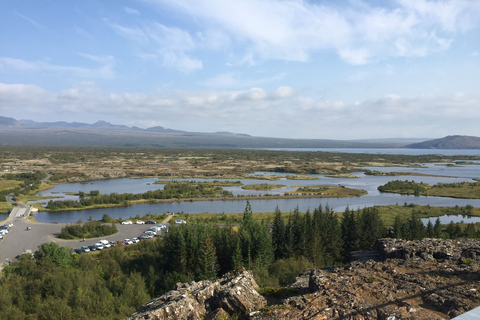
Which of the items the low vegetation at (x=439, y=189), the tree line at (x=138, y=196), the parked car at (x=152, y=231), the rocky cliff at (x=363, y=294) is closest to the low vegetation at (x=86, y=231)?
the parked car at (x=152, y=231)

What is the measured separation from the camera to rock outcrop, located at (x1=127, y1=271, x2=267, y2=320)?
32.9 feet

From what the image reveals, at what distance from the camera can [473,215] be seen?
160ft

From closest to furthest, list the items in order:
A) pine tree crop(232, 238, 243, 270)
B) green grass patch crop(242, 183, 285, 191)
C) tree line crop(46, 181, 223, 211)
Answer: pine tree crop(232, 238, 243, 270)
tree line crop(46, 181, 223, 211)
green grass patch crop(242, 183, 285, 191)

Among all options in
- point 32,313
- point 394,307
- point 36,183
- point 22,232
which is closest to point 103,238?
point 22,232

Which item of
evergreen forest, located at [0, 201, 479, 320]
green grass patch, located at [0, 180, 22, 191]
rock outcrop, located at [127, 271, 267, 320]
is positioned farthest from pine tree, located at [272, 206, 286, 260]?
green grass patch, located at [0, 180, 22, 191]

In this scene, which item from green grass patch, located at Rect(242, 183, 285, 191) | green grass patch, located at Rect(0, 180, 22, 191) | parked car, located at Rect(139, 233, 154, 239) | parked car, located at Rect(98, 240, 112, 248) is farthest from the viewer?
green grass patch, located at Rect(242, 183, 285, 191)

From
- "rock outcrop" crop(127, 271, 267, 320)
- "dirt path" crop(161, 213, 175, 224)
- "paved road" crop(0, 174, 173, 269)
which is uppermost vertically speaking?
"rock outcrop" crop(127, 271, 267, 320)

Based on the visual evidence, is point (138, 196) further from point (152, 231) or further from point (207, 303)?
point (207, 303)

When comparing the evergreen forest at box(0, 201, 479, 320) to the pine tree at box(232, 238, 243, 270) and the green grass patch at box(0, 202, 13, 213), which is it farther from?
the green grass patch at box(0, 202, 13, 213)

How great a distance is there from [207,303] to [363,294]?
5412 mm

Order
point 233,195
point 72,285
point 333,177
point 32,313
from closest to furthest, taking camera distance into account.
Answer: point 32,313
point 72,285
point 233,195
point 333,177

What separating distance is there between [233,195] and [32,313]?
49378mm

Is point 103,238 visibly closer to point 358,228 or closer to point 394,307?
point 358,228

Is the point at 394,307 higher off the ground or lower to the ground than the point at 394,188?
higher
